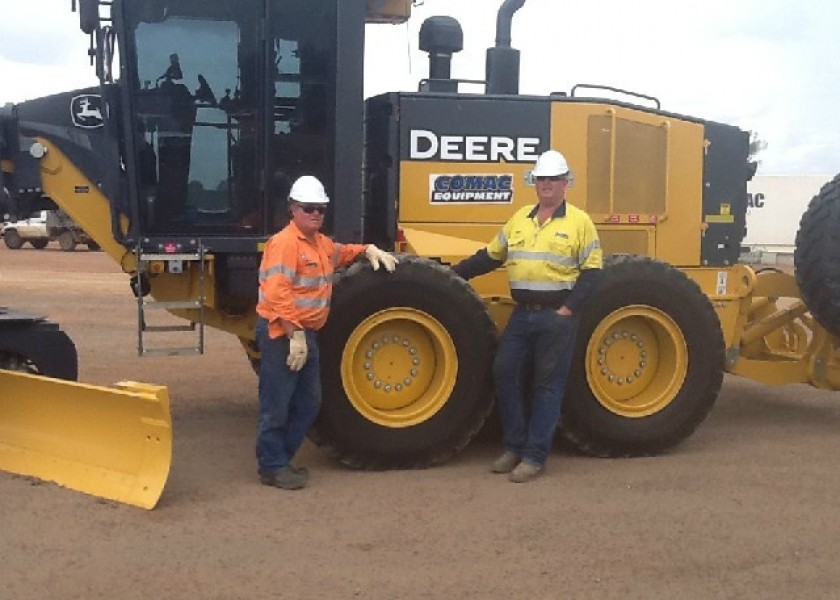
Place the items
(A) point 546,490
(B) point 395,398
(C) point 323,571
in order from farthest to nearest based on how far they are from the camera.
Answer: (B) point 395,398
(A) point 546,490
(C) point 323,571

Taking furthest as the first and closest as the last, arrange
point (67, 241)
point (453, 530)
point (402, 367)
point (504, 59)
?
1. point (67, 241)
2. point (504, 59)
3. point (402, 367)
4. point (453, 530)

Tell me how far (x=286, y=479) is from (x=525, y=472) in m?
1.42

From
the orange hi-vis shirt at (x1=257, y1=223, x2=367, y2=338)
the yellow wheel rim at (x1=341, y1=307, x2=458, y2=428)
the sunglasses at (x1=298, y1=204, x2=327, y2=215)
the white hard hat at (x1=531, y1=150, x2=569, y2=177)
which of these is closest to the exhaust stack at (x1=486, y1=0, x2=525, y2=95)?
the white hard hat at (x1=531, y1=150, x2=569, y2=177)

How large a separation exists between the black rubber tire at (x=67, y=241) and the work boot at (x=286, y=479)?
2946 cm

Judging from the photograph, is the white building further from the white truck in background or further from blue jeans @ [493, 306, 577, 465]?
blue jeans @ [493, 306, 577, 465]

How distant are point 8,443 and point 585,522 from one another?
137 inches

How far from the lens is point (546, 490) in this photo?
6.13 m

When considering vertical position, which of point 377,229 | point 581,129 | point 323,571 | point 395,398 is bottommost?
point 323,571

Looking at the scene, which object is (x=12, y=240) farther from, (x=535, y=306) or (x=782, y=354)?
(x=535, y=306)

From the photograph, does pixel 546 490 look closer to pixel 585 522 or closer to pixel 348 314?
pixel 585 522

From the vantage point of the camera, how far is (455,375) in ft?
21.7

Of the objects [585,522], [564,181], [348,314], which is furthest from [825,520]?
[348,314]

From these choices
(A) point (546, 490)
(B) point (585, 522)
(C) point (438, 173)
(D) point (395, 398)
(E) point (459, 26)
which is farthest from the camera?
(E) point (459, 26)

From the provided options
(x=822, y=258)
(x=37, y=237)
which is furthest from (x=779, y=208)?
(x=822, y=258)
